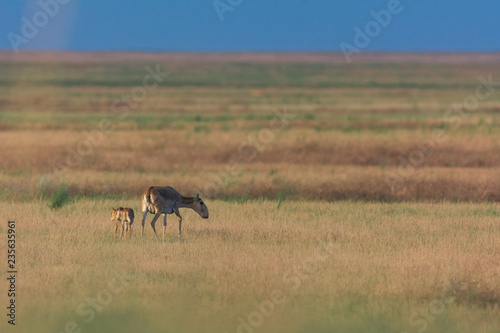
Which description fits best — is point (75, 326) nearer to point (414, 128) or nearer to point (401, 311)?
point (401, 311)

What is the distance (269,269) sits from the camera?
12.5 m

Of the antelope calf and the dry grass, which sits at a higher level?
the antelope calf

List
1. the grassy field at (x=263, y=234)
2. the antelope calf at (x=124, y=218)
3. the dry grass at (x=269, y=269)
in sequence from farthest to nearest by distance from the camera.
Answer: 1. the antelope calf at (x=124, y=218)
2. the grassy field at (x=263, y=234)
3. the dry grass at (x=269, y=269)

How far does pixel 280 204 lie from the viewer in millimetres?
20062

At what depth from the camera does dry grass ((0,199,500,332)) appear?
10133mm

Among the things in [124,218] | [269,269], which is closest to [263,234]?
[124,218]

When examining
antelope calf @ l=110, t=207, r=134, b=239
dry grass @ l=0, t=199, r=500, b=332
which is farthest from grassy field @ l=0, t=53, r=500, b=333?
antelope calf @ l=110, t=207, r=134, b=239

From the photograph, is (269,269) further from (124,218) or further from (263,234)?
(124,218)

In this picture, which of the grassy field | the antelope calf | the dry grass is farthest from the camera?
the antelope calf

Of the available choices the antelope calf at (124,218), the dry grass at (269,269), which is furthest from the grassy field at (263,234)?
the antelope calf at (124,218)

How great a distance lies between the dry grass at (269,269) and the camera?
1013 centimetres

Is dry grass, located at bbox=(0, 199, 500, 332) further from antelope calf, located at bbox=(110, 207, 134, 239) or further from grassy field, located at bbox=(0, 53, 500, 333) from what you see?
antelope calf, located at bbox=(110, 207, 134, 239)

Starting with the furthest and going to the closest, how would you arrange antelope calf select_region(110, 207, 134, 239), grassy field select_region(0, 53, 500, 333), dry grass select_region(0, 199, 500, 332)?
antelope calf select_region(110, 207, 134, 239) → grassy field select_region(0, 53, 500, 333) → dry grass select_region(0, 199, 500, 332)

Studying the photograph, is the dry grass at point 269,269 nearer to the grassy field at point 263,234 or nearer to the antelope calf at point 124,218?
the grassy field at point 263,234
